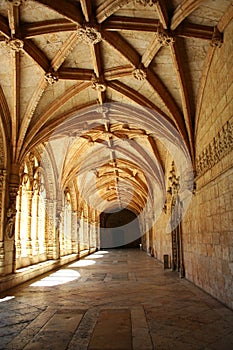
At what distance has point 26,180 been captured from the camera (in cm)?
998

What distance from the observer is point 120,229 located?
114 ft

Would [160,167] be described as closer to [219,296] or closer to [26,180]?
[26,180]

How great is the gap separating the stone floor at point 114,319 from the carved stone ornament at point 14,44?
4843mm

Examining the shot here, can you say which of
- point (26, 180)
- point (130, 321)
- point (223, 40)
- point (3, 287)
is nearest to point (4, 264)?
point (3, 287)

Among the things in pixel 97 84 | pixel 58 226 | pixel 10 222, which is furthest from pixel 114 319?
pixel 58 226

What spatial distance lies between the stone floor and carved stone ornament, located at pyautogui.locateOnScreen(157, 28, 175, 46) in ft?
15.9

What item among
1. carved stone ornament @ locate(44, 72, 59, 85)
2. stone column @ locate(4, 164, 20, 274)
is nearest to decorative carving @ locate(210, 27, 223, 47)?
carved stone ornament @ locate(44, 72, 59, 85)

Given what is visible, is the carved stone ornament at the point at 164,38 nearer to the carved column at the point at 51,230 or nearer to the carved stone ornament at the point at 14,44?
the carved stone ornament at the point at 14,44

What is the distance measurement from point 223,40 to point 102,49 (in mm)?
2633

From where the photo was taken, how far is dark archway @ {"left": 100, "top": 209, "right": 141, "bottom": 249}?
1339 inches

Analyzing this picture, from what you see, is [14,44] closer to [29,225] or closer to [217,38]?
[217,38]

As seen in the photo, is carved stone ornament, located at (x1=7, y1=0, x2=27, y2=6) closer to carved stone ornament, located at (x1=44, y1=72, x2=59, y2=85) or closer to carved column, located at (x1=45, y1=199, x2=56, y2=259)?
carved stone ornament, located at (x1=44, y1=72, x2=59, y2=85)

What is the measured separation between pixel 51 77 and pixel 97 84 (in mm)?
1169

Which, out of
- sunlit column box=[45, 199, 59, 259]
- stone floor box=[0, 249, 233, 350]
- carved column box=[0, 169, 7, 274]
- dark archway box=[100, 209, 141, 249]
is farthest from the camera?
dark archway box=[100, 209, 141, 249]
